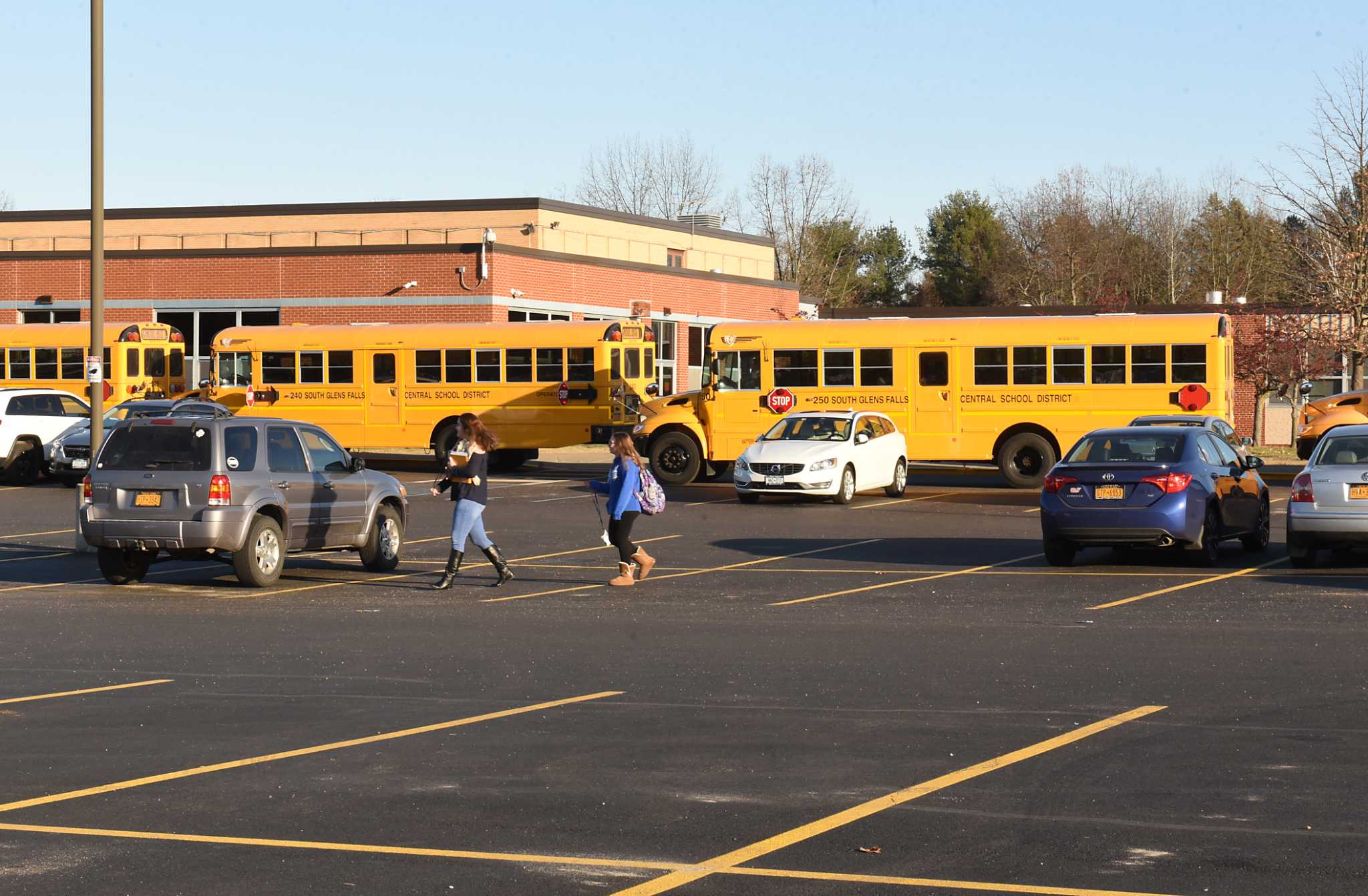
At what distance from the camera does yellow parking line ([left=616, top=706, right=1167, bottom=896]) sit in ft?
21.1

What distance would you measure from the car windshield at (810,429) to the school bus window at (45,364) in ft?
72.5

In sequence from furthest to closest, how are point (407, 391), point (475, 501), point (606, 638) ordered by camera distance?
point (407, 391) < point (475, 501) < point (606, 638)

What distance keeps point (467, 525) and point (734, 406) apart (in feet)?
53.4

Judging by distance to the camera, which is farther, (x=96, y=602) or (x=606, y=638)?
(x=96, y=602)

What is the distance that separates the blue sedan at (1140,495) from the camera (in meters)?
17.8

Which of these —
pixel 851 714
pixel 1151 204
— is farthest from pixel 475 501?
pixel 1151 204

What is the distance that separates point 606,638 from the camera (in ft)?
44.0

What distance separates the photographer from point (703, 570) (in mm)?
18734

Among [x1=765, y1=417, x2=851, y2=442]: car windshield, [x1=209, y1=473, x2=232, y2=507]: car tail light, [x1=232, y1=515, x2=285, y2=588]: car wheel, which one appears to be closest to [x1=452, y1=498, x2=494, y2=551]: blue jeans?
[x1=232, y1=515, x2=285, y2=588]: car wheel

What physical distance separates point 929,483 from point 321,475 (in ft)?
57.7

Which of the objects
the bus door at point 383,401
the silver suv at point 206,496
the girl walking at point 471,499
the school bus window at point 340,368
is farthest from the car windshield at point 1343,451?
the school bus window at point 340,368

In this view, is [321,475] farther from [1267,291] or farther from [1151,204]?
[1151,204]

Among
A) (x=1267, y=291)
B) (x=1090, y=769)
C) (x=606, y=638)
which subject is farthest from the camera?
(x=1267, y=291)

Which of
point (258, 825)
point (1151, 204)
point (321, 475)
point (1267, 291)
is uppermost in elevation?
point (1151, 204)
